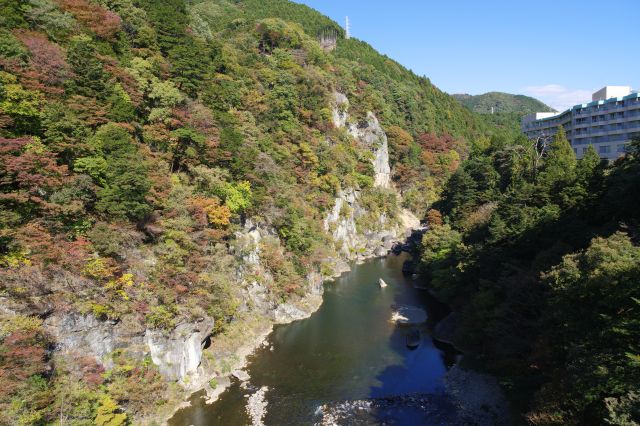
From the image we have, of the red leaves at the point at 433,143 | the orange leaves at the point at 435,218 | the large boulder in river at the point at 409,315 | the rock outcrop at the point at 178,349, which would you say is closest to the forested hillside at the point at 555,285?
the large boulder in river at the point at 409,315

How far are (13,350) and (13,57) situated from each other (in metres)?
15.5

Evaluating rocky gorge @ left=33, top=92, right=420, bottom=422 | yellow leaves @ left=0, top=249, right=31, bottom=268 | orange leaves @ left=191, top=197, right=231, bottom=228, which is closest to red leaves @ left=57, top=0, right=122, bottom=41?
orange leaves @ left=191, top=197, right=231, bottom=228

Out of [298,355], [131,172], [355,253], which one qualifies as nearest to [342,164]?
[355,253]

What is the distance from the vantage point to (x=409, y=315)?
37.3 m

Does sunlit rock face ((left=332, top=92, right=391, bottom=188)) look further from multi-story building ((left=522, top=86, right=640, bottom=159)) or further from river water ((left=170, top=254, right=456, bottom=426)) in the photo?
river water ((left=170, top=254, right=456, bottom=426))

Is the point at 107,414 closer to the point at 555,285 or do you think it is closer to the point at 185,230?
the point at 185,230

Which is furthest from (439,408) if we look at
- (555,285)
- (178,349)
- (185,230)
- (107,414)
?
→ (185,230)

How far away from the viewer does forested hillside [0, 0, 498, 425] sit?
60.3ft

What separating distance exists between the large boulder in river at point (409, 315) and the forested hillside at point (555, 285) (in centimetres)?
311

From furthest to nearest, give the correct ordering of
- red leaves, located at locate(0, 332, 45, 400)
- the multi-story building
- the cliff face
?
the cliff face
the multi-story building
red leaves, located at locate(0, 332, 45, 400)

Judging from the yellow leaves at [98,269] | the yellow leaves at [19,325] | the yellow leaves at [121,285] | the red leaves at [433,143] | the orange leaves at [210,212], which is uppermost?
the red leaves at [433,143]

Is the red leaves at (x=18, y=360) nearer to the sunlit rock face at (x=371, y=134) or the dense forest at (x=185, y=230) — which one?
the dense forest at (x=185, y=230)

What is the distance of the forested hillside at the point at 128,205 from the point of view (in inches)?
723

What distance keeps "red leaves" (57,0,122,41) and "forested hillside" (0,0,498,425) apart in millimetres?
87
